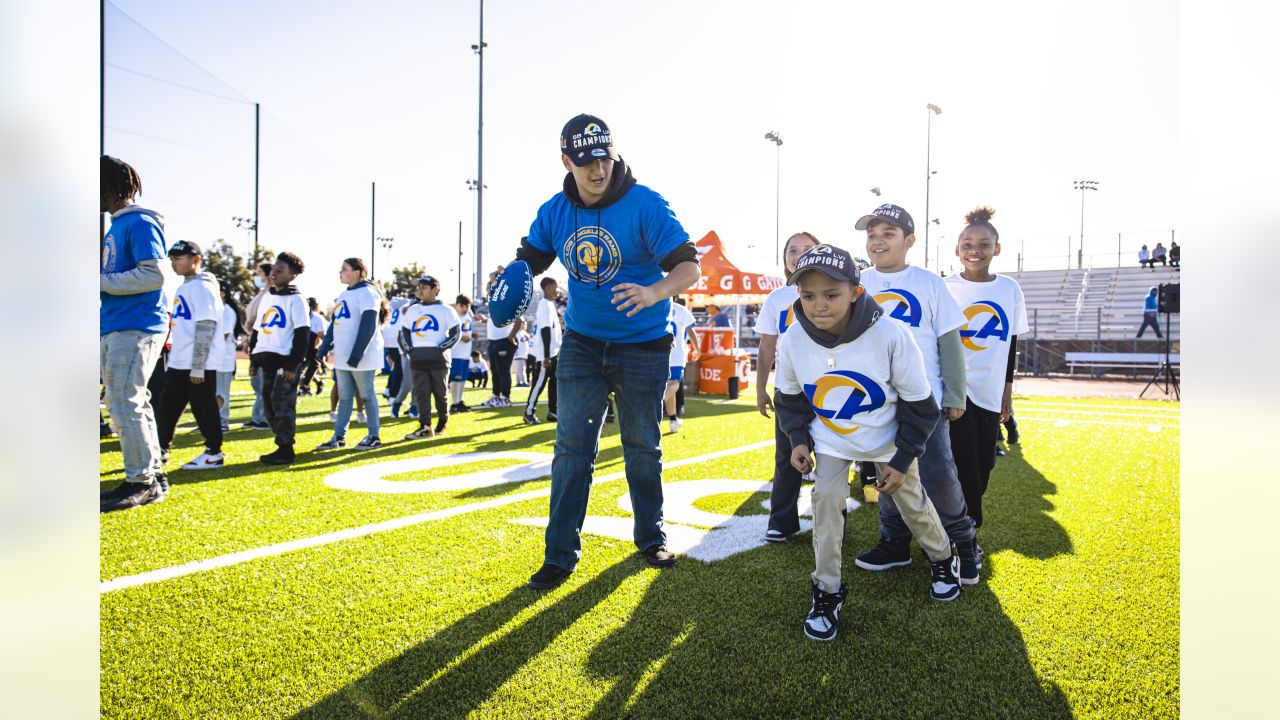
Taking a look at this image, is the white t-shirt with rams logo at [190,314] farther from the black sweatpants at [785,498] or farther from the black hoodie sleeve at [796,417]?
the black hoodie sleeve at [796,417]

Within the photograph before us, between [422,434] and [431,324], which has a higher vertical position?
[431,324]

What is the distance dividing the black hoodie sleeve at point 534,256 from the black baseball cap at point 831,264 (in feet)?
4.67

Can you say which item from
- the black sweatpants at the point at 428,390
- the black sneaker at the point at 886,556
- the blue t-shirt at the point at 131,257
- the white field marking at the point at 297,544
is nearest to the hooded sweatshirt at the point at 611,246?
the black sneaker at the point at 886,556

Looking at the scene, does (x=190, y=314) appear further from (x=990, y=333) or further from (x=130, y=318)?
(x=990, y=333)

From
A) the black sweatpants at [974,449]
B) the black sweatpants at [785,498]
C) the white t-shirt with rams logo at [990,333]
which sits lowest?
the black sweatpants at [785,498]

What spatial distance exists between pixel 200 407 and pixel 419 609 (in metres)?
4.43

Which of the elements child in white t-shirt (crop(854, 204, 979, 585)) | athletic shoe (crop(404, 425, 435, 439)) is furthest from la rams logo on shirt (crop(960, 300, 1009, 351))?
athletic shoe (crop(404, 425, 435, 439))

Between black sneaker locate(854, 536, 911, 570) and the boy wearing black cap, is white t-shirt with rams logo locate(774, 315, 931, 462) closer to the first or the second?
the boy wearing black cap

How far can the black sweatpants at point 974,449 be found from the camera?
12.7ft

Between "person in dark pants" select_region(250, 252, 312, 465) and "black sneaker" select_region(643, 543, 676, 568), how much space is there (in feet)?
14.6

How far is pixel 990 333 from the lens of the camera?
13.4 feet

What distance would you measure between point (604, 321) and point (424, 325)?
17.4 ft

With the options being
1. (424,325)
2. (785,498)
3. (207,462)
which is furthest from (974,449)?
(424,325)

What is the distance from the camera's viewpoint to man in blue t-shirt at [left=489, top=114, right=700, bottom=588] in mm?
3426
